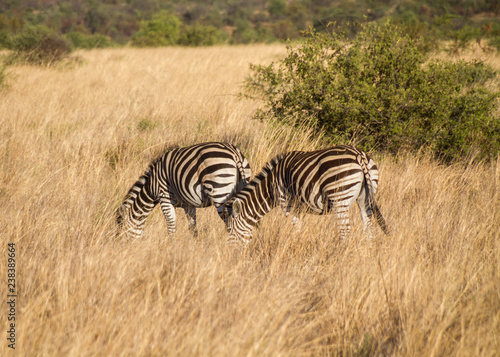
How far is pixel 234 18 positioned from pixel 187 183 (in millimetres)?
49699

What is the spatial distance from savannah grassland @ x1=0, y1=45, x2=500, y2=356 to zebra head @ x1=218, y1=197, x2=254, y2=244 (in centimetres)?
12

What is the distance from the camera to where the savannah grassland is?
7.78ft

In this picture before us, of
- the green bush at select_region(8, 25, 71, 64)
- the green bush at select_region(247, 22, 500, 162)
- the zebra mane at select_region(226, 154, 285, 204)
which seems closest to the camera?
the zebra mane at select_region(226, 154, 285, 204)

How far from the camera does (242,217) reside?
13.1 feet

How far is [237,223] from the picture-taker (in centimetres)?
396

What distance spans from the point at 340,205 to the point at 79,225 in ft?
7.09

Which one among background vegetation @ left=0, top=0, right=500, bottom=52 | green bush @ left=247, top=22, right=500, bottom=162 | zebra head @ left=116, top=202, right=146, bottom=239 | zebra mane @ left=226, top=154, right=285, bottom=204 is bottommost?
zebra head @ left=116, top=202, right=146, bottom=239

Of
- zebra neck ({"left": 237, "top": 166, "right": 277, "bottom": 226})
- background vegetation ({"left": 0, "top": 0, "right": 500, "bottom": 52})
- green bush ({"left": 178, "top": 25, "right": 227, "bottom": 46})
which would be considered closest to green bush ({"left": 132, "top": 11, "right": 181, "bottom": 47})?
background vegetation ({"left": 0, "top": 0, "right": 500, "bottom": 52})

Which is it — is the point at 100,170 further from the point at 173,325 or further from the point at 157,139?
the point at 173,325

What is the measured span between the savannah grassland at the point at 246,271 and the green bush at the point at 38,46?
885 centimetres

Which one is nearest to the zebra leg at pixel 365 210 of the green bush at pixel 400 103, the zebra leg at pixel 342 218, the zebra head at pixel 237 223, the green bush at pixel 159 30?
the zebra leg at pixel 342 218

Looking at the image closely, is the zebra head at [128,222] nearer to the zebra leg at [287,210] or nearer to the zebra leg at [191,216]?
the zebra leg at [191,216]

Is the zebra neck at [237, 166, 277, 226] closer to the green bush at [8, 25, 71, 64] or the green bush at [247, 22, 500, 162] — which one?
the green bush at [247, 22, 500, 162]

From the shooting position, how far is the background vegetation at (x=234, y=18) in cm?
1744
